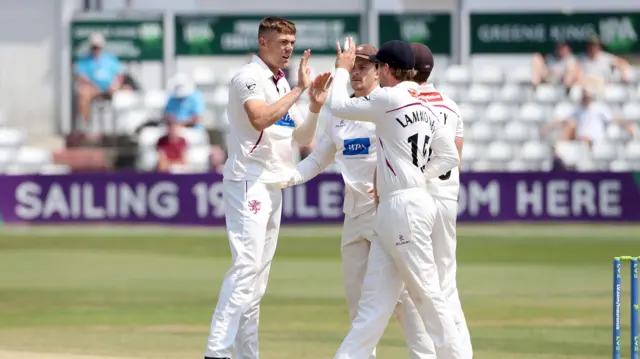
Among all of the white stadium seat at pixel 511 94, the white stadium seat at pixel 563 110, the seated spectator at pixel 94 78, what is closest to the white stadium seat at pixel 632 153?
the white stadium seat at pixel 563 110

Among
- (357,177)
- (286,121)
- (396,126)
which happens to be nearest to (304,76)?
(286,121)

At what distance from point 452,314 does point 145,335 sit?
3.20 meters

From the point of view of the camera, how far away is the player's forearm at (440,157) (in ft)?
22.3

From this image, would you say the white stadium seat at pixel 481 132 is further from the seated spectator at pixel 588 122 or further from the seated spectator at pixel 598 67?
the seated spectator at pixel 598 67

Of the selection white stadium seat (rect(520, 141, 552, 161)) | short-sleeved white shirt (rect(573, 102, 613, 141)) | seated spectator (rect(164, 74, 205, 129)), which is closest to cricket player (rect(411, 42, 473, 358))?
seated spectator (rect(164, 74, 205, 129))

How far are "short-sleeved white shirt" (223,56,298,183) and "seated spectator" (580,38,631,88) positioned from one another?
14.4 metres

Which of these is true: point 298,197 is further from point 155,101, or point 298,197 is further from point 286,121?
point 286,121

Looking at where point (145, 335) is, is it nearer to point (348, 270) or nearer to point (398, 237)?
point (348, 270)

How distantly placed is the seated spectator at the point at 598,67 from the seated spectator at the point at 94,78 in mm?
7475

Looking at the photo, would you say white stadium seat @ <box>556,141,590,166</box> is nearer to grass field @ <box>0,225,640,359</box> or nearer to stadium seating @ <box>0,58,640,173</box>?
stadium seating @ <box>0,58,640,173</box>

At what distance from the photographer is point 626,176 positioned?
60.4 feet

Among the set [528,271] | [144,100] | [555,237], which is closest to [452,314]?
[528,271]

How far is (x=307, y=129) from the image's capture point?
7.45 meters

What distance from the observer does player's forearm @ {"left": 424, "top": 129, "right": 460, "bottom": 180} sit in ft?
22.3
